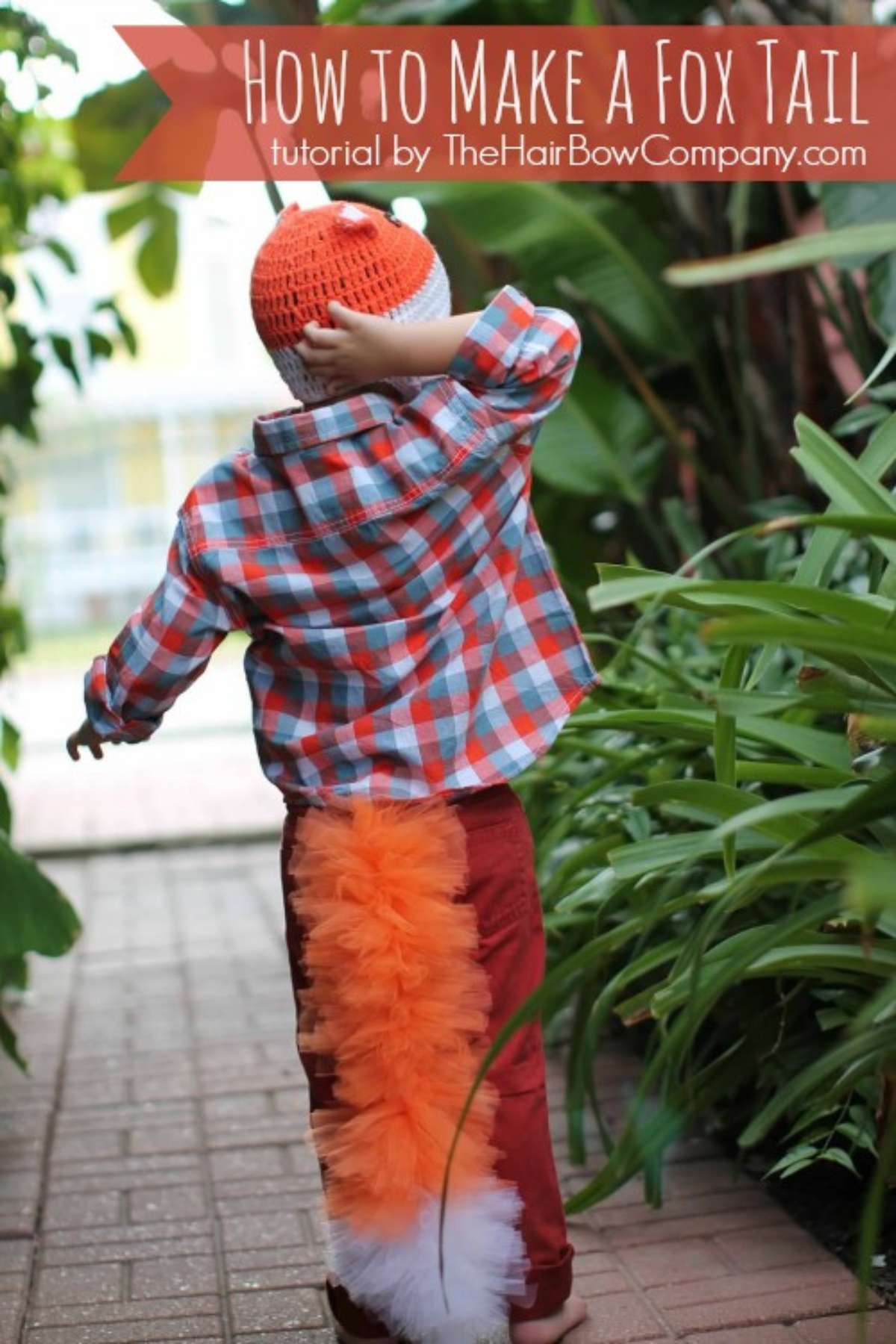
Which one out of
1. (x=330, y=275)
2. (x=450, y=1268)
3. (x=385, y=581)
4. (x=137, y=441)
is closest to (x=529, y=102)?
(x=330, y=275)

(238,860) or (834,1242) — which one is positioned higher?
(834,1242)

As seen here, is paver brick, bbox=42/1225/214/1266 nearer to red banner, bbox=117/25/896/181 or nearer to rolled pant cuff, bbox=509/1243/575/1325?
rolled pant cuff, bbox=509/1243/575/1325

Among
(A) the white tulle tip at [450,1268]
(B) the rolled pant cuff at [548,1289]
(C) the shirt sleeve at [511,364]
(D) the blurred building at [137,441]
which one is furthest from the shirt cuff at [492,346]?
(D) the blurred building at [137,441]

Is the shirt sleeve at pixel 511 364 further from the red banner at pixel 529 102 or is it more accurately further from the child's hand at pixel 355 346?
the red banner at pixel 529 102

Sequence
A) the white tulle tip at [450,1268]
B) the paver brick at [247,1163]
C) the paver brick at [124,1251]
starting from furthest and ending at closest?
the paver brick at [247,1163]
the paver brick at [124,1251]
the white tulle tip at [450,1268]

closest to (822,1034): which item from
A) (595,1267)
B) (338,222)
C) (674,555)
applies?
(595,1267)

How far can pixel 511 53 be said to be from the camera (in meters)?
4.50

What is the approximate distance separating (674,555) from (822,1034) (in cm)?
208

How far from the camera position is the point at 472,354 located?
213 cm

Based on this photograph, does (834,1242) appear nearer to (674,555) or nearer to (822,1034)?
(822,1034)

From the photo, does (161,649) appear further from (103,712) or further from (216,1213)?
(216,1213)

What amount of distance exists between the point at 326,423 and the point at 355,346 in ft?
0.32

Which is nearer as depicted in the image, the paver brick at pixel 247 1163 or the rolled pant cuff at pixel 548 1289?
the rolled pant cuff at pixel 548 1289

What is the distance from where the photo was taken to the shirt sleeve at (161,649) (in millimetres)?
2213
